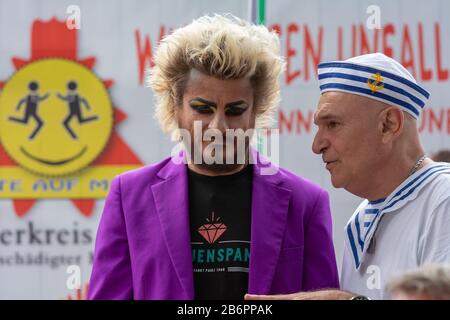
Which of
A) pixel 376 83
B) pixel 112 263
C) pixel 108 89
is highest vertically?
pixel 108 89

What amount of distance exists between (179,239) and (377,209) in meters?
0.57

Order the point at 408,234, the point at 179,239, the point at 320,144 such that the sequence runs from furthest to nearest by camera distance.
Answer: the point at 320,144 → the point at 179,239 → the point at 408,234

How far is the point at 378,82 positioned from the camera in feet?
7.79

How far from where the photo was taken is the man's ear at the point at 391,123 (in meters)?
2.37

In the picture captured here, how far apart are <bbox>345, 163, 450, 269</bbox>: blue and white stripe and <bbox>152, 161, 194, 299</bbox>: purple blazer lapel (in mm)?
489

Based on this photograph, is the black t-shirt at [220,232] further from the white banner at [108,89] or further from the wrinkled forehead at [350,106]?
the white banner at [108,89]

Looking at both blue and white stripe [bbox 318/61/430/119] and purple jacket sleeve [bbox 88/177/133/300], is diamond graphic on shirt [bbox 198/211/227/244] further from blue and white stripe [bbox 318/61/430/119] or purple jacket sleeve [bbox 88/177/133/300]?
blue and white stripe [bbox 318/61/430/119]

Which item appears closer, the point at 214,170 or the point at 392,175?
the point at 392,175

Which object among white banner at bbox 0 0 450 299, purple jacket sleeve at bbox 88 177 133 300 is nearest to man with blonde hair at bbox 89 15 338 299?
purple jacket sleeve at bbox 88 177 133 300

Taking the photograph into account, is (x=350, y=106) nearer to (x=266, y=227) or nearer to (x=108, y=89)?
(x=266, y=227)

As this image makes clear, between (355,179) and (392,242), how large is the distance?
0.24 m

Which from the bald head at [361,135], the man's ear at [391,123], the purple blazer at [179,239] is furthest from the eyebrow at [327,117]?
the purple blazer at [179,239]

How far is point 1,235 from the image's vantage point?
148 inches

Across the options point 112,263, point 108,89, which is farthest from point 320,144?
point 108,89
